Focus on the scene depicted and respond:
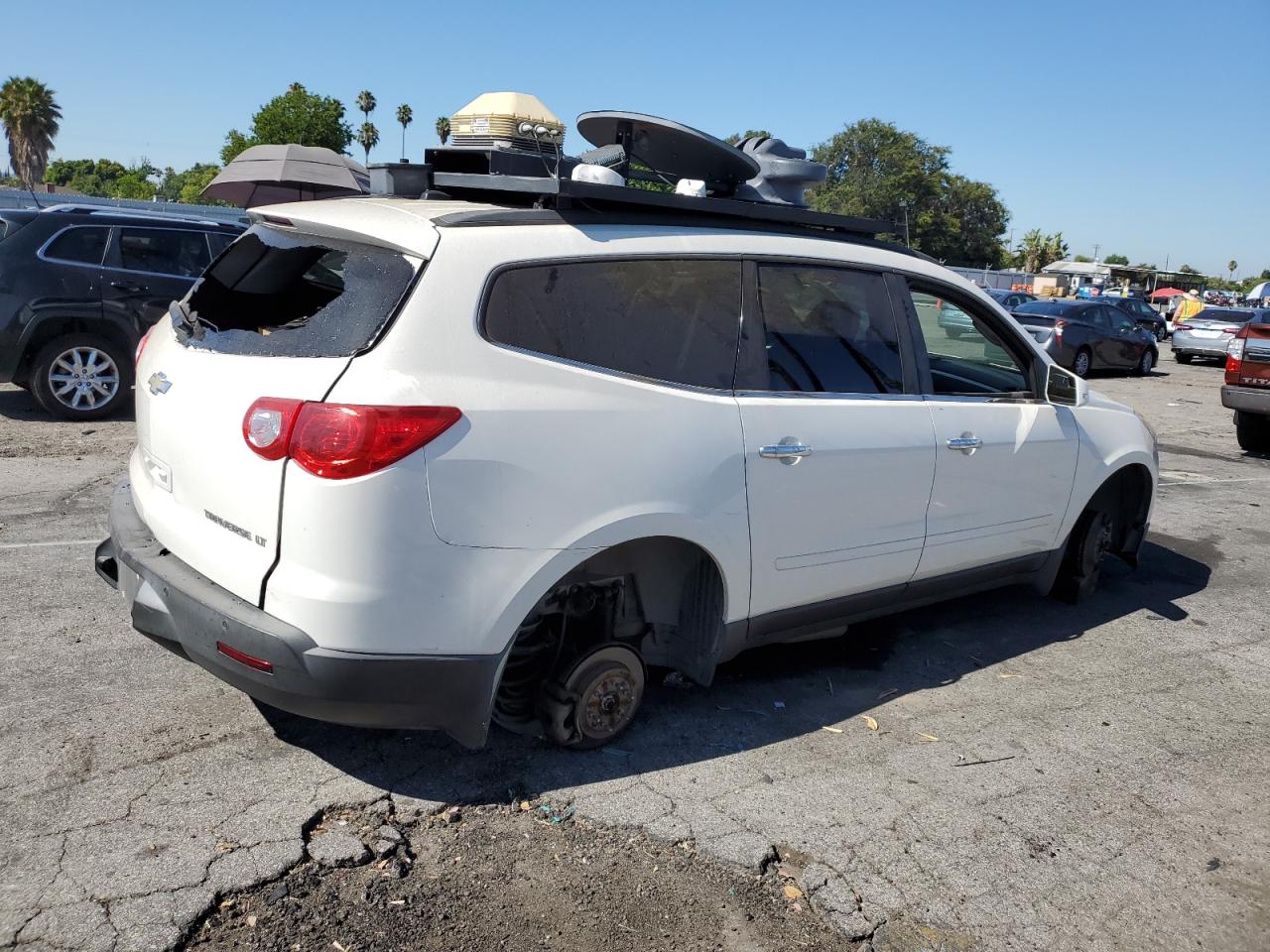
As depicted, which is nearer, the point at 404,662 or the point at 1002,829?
the point at 404,662

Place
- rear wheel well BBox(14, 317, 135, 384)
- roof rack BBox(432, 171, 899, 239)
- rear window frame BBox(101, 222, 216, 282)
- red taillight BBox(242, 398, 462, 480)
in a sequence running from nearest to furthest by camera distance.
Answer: red taillight BBox(242, 398, 462, 480) → roof rack BBox(432, 171, 899, 239) → rear wheel well BBox(14, 317, 135, 384) → rear window frame BBox(101, 222, 216, 282)

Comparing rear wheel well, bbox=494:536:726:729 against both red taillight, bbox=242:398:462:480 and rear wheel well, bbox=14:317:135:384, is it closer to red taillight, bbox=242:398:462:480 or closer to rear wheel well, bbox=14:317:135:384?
red taillight, bbox=242:398:462:480

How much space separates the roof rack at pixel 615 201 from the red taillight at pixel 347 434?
0.94m

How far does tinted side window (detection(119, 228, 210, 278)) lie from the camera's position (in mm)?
9250

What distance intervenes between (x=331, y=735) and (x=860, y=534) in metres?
2.13

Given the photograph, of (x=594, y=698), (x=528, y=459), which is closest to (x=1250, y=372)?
(x=594, y=698)

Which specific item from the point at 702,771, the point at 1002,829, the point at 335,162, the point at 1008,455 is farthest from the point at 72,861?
the point at 335,162

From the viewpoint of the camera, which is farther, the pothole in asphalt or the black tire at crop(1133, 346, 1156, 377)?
the black tire at crop(1133, 346, 1156, 377)

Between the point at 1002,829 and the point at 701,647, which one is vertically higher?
the point at 701,647

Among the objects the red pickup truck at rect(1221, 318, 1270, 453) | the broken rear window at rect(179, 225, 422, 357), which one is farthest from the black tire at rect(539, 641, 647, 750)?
the red pickup truck at rect(1221, 318, 1270, 453)

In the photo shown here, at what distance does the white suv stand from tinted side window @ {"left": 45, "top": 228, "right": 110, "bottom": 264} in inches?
240

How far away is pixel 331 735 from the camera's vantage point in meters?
3.65

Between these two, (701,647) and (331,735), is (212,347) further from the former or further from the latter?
(701,647)

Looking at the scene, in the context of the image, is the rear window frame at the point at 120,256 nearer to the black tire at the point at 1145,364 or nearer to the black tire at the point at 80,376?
the black tire at the point at 80,376
